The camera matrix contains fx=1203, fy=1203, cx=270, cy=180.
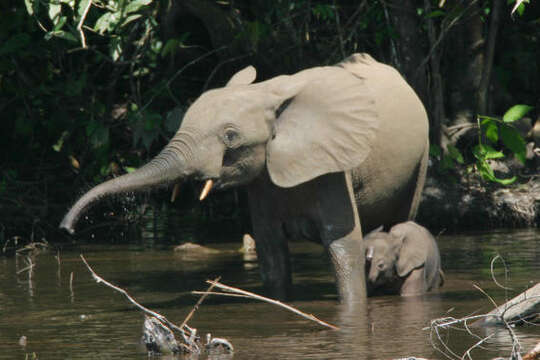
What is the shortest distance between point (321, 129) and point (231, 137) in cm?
79

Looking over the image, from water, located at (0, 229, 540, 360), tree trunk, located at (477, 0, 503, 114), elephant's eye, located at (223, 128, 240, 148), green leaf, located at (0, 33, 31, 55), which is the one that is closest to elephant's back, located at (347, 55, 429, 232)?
water, located at (0, 229, 540, 360)

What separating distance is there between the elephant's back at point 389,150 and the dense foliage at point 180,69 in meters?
2.60

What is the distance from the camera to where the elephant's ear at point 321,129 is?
8562 mm

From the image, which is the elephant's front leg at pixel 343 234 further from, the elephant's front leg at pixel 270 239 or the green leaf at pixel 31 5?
the green leaf at pixel 31 5

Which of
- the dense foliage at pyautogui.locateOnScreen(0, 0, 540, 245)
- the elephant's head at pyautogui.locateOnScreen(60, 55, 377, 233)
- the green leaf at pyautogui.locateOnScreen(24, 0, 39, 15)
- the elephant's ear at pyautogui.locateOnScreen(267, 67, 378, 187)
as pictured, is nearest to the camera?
the elephant's head at pyautogui.locateOnScreen(60, 55, 377, 233)

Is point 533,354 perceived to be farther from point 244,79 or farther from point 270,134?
point 244,79

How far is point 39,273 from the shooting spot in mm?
10688

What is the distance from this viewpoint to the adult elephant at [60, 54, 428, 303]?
27.1 feet

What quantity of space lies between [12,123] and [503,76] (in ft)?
20.2

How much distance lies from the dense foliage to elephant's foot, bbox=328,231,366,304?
153 inches

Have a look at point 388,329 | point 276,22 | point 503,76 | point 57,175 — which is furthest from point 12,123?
point 388,329

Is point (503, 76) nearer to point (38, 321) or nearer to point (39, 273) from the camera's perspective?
point (39, 273)

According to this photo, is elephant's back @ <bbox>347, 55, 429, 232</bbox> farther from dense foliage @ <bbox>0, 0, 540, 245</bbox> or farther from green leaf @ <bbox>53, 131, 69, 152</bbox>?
green leaf @ <bbox>53, 131, 69, 152</bbox>

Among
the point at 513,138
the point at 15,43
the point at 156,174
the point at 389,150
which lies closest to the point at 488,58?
Answer: the point at 513,138
